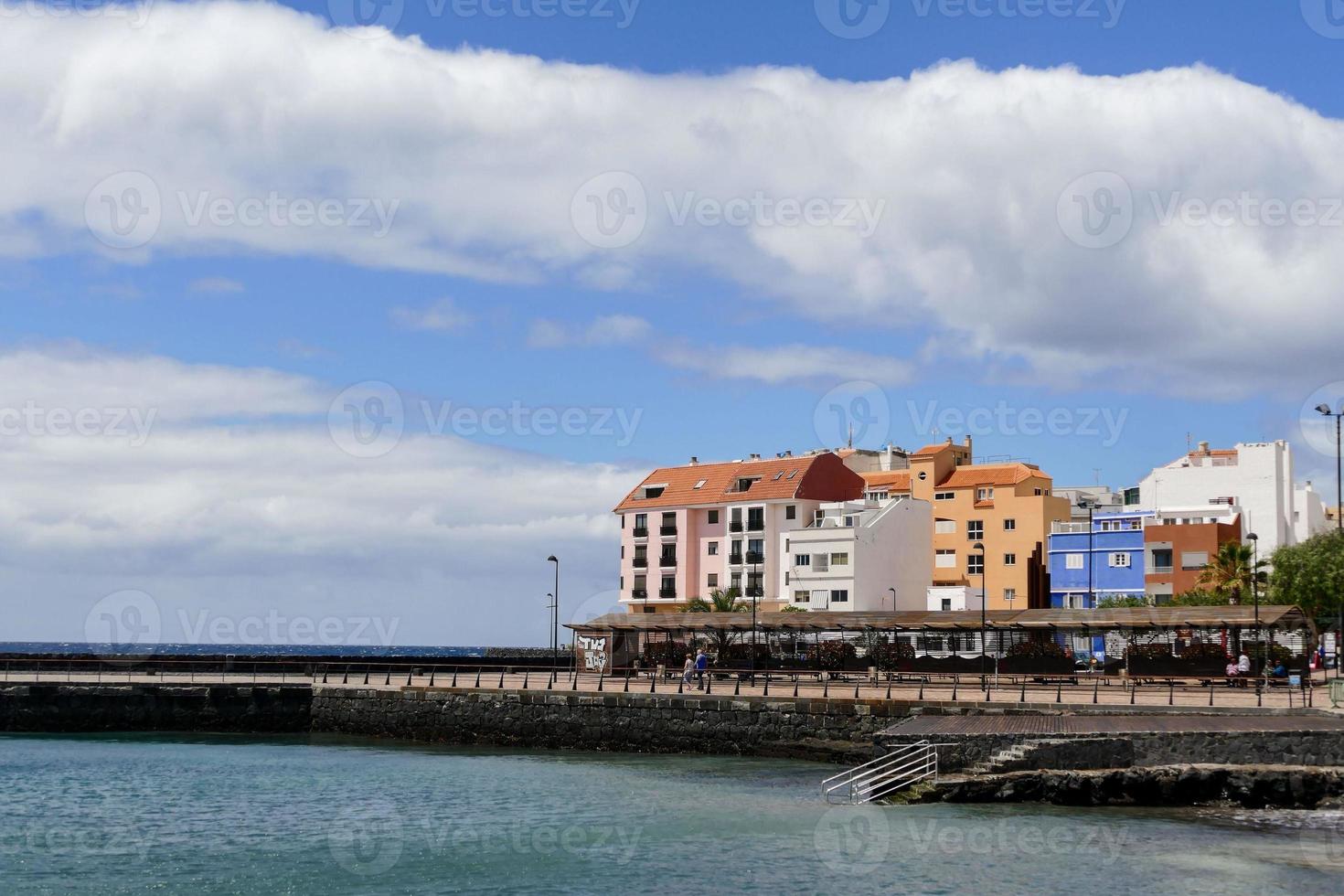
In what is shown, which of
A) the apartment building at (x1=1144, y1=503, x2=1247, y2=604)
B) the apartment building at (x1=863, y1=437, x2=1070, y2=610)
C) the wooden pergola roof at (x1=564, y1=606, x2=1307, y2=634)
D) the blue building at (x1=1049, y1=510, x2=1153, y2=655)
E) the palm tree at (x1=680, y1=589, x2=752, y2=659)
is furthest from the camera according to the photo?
the apartment building at (x1=863, y1=437, x2=1070, y2=610)

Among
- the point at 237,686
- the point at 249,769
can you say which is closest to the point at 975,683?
the point at 249,769

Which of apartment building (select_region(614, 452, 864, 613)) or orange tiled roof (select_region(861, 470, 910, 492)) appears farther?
orange tiled roof (select_region(861, 470, 910, 492))

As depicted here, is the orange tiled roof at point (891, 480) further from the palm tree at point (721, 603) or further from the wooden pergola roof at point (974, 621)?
the wooden pergola roof at point (974, 621)

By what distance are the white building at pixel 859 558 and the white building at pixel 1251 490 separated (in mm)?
18651

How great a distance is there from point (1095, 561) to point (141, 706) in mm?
65296

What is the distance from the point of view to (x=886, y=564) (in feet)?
331

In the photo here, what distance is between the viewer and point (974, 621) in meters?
56.5

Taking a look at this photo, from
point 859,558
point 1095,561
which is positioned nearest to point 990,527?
point 1095,561

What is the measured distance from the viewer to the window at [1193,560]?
9406cm

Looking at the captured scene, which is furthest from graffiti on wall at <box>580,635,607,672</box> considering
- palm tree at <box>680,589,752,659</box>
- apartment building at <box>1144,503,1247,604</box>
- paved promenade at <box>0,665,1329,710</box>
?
apartment building at <box>1144,503,1247,604</box>

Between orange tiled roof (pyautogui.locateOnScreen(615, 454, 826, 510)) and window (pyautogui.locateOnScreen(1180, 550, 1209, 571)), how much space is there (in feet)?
88.7

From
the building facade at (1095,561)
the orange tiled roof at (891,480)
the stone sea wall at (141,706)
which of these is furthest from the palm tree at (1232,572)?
the stone sea wall at (141,706)

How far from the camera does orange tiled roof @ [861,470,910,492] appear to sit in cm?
11156

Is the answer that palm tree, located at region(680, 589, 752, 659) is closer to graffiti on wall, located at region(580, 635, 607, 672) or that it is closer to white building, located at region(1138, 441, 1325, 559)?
graffiti on wall, located at region(580, 635, 607, 672)
